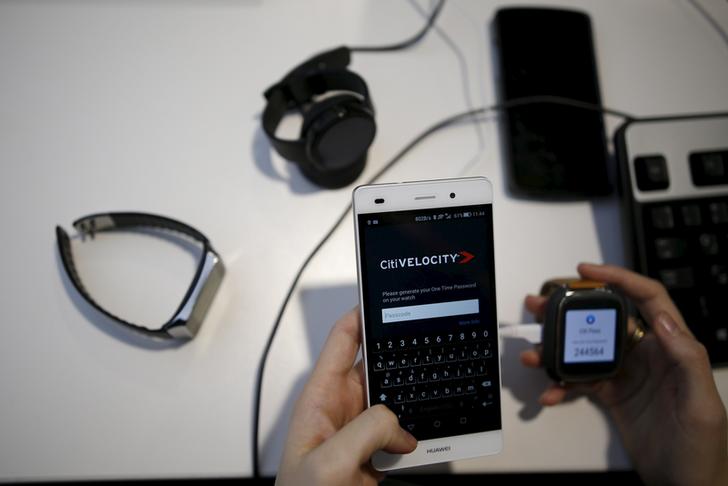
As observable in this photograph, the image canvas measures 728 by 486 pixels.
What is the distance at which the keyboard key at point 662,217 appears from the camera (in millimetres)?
500

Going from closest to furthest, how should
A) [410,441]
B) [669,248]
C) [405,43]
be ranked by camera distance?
[410,441] → [669,248] → [405,43]

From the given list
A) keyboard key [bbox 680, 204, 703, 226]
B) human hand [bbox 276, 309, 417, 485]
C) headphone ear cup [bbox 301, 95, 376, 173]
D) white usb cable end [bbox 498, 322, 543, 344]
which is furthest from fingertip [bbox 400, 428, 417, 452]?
keyboard key [bbox 680, 204, 703, 226]

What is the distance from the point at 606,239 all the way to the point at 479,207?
209 mm

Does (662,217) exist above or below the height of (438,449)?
above

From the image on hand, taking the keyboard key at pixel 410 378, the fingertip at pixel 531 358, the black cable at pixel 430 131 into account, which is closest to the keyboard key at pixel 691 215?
the black cable at pixel 430 131

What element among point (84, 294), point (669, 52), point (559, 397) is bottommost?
point (559, 397)

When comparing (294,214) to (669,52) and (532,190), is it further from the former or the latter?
(669,52)

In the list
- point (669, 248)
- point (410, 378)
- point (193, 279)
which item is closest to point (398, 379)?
point (410, 378)

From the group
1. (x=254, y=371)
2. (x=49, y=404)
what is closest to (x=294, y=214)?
(x=254, y=371)

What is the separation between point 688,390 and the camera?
43 cm

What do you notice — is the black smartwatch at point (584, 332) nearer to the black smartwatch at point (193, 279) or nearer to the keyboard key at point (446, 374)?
the keyboard key at point (446, 374)

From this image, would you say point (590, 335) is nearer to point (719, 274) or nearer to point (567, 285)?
point (567, 285)

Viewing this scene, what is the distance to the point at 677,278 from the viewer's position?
49cm

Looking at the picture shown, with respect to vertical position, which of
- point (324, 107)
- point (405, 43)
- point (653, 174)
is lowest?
point (653, 174)
